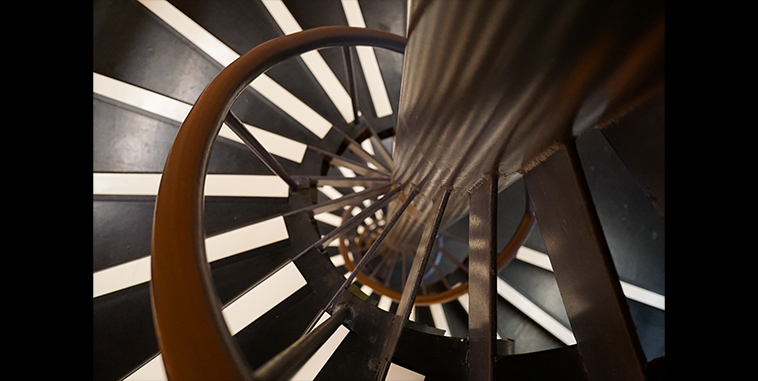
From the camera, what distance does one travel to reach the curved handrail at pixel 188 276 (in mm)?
582

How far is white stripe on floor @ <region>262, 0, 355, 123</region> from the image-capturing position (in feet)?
8.29

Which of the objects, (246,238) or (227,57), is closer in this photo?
(246,238)

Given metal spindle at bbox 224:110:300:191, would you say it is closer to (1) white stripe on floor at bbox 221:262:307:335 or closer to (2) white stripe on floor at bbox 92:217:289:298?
(2) white stripe on floor at bbox 92:217:289:298

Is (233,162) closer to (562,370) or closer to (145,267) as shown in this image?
(145,267)

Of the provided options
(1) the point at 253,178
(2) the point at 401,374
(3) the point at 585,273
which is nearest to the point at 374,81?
(1) the point at 253,178

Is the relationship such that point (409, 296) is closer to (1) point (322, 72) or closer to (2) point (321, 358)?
(2) point (321, 358)

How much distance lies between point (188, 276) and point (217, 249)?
1.48 meters

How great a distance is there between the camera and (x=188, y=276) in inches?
25.0

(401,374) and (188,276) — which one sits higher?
(188,276)

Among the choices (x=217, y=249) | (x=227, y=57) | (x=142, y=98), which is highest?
(x=227, y=57)

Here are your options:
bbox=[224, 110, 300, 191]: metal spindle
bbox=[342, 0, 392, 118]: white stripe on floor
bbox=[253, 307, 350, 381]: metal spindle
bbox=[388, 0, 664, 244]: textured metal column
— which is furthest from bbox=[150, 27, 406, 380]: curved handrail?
bbox=[342, 0, 392, 118]: white stripe on floor

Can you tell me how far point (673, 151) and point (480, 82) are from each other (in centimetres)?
34

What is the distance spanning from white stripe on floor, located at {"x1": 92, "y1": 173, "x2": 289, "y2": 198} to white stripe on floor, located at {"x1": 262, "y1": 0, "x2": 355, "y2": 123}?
0.72 metres
